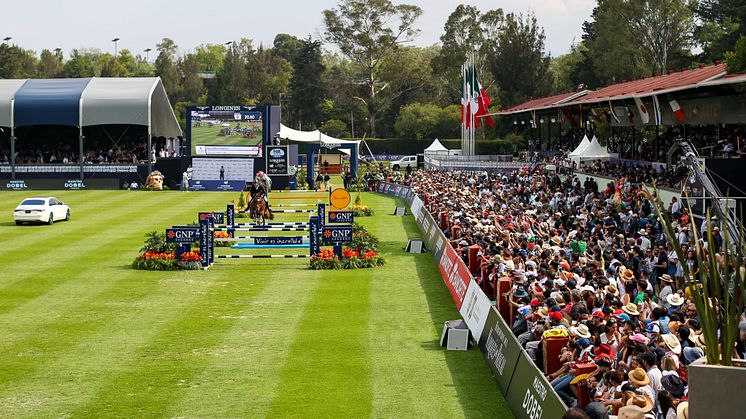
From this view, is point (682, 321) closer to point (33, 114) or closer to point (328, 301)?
point (328, 301)

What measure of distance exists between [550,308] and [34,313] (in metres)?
12.4

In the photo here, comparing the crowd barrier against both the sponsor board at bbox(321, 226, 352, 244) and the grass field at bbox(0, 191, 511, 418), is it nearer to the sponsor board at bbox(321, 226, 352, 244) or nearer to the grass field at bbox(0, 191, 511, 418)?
the grass field at bbox(0, 191, 511, 418)

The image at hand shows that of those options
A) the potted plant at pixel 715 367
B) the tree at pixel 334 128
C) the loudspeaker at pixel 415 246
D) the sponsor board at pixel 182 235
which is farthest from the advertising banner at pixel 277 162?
the tree at pixel 334 128

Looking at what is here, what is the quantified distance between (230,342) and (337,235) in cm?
1152

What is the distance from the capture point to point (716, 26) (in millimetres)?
91938

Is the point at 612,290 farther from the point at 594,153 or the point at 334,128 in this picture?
the point at 334,128

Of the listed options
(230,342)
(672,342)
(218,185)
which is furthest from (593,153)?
(672,342)

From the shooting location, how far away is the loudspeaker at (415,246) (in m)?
35.7

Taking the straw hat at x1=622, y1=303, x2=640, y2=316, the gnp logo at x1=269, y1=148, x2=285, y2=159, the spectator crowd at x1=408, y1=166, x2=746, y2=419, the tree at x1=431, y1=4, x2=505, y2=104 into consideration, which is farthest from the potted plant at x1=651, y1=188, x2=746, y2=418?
the tree at x1=431, y1=4, x2=505, y2=104

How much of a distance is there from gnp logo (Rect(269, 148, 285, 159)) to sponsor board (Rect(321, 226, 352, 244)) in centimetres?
3650

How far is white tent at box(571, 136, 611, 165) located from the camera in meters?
54.2

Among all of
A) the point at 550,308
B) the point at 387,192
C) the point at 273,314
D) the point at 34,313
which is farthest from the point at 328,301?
the point at 387,192

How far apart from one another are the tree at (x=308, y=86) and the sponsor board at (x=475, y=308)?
109158mm

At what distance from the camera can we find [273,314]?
930 inches
